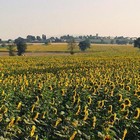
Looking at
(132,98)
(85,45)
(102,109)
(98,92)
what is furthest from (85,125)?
(85,45)

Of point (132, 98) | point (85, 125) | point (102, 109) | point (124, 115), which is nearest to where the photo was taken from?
point (85, 125)

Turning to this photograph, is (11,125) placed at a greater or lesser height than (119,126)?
greater

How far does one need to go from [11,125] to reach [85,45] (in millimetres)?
85459

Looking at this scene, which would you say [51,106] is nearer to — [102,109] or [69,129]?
[102,109]

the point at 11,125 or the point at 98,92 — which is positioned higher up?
the point at 11,125

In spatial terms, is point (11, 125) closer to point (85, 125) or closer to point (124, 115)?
point (85, 125)

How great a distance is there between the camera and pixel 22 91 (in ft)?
35.9

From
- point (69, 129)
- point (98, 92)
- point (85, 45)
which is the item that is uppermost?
point (69, 129)

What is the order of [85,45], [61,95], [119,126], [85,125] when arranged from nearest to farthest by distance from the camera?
1. [85,125]
2. [119,126]
3. [61,95]
4. [85,45]

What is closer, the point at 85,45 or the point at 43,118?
the point at 43,118

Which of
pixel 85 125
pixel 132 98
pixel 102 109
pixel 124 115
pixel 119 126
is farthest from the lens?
pixel 132 98

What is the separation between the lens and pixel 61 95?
10328 millimetres

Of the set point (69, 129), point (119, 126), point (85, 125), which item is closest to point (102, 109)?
point (119, 126)

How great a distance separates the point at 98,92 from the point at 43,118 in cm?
408
